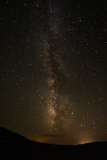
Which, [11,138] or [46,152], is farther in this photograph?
[11,138]

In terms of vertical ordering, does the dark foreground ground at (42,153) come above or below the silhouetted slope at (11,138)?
above

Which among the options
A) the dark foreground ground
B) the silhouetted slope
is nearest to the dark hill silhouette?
the dark foreground ground

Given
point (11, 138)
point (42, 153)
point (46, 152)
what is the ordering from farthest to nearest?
1. point (11, 138)
2. point (46, 152)
3. point (42, 153)

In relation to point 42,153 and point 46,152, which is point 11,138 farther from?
point 42,153

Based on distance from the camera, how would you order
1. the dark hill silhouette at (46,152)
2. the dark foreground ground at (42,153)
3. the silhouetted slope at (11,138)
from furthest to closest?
the silhouetted slope at (11,138)
the dark hill silhouette at (46,152)
the dark foreground ground at (42,153)

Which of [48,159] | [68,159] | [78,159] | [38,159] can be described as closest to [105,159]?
[78,159]

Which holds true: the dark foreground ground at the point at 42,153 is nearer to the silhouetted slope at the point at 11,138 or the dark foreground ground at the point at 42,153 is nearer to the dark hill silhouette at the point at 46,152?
the dark hill silhouette at the point at 46,152

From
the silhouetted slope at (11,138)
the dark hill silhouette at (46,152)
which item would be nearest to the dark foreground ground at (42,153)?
the dark hill silhouette at (46,152)

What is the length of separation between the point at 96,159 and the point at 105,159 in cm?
63

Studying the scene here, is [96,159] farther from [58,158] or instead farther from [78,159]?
[58,158]

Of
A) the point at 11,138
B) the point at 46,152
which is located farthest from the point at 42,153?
the point at 11,138

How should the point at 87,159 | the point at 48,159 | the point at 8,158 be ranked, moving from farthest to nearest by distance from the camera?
the point at 87,159 → the point at 48,159 → the point at 8,158

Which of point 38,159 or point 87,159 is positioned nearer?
point 38,159

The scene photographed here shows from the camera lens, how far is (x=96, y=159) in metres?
6.59
